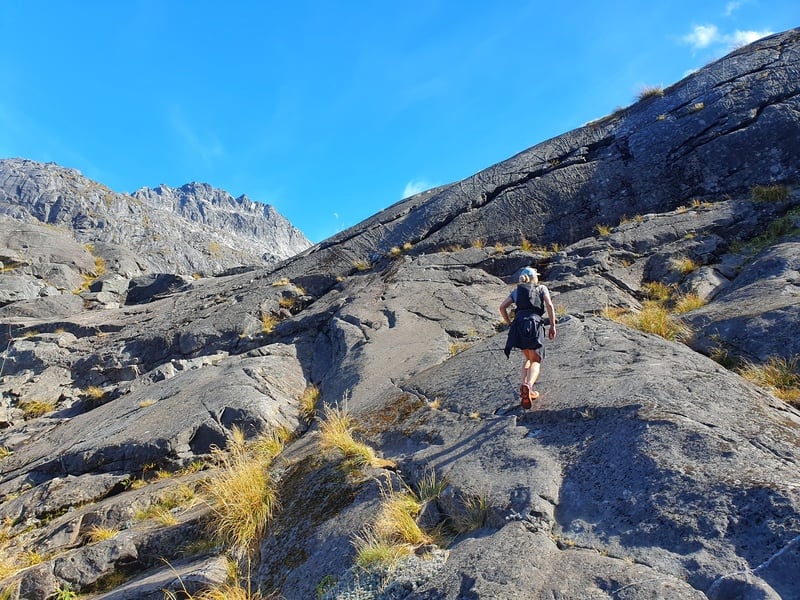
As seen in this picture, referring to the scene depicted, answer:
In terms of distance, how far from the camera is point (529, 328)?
5.96 m

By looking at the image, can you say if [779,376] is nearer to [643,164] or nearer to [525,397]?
[525,397]

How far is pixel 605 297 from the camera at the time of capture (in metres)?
9.88

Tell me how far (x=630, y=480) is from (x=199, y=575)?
409 cm

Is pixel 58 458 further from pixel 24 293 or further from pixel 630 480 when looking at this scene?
pixel 24 293

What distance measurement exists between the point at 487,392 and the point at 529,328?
1039 mm

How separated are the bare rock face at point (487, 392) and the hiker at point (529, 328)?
324mm

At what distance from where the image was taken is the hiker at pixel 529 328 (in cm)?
571

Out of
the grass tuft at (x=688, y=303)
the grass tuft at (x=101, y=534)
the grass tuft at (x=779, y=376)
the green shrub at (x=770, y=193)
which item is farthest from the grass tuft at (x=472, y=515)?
the green shrub at (x=770, y=193)

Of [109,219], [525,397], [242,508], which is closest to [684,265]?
[525,397]

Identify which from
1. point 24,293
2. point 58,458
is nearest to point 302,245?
point 24,293

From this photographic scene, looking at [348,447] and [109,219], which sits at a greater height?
[109,219]

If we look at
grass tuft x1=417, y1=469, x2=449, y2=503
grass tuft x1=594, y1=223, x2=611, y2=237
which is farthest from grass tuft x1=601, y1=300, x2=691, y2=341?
grass tuft x1=417, y1=469, x2=449, y2=503

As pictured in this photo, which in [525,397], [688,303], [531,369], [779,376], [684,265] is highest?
[684,265]

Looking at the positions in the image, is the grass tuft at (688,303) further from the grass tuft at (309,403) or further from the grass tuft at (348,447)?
the grass tuft at (309,403)
